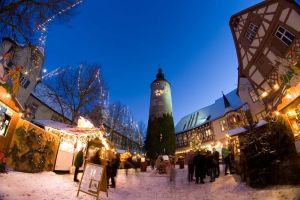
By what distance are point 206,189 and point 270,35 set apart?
40.9ft

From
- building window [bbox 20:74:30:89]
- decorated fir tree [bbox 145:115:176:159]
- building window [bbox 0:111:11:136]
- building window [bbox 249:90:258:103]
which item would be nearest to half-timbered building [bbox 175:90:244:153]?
decorated fir tree [bbox 145:115:176:159]

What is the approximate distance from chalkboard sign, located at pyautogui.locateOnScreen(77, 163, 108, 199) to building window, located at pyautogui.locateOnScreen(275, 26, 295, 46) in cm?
1451

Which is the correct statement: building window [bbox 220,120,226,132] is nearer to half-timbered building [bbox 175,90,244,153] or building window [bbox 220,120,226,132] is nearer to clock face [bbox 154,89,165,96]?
half-timbered building [bbox 175,90,244,153]

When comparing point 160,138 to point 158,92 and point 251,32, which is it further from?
point 251,32

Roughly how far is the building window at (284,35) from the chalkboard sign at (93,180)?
14.5m

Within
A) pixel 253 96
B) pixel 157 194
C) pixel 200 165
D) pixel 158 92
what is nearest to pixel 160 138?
pixel 158 92

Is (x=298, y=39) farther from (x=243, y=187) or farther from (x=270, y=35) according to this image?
(x=243, y=187)

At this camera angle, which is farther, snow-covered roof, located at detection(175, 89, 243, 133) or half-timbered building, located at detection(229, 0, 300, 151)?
snow-covered roof, located at detection(175, 89, 243, 133)

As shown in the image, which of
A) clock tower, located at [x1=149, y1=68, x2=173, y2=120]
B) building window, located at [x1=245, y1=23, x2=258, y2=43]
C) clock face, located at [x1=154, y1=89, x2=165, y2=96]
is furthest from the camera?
clock face, located at [x1=154, y1=89, x2=165, y2=96]

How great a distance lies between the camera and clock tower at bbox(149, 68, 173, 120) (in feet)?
141

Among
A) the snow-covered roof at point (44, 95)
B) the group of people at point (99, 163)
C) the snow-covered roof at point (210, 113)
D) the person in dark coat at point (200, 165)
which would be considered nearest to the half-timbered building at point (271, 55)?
the person in dark coat at point (200, 165)

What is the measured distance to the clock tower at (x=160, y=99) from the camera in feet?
141

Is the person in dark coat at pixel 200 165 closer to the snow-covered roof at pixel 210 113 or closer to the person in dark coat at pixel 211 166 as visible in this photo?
the person in dark coat at pixel 211 166

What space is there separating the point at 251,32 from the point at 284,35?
3.85m
